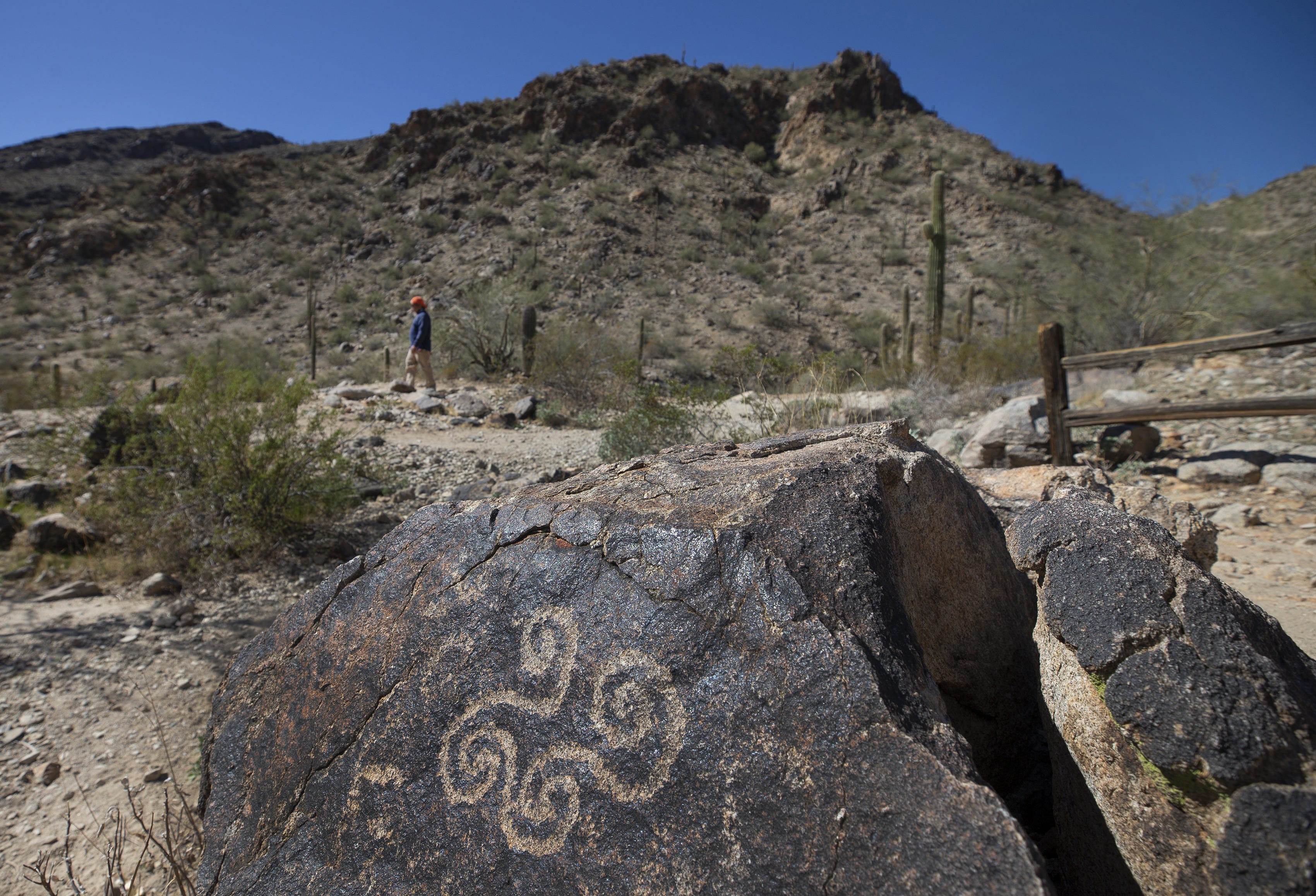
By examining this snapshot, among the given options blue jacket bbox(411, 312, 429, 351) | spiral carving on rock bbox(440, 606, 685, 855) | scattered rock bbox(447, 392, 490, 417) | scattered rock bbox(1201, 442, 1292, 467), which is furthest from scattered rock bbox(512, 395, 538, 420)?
spiral carving on rock bbox(440, 606, 685, 855)

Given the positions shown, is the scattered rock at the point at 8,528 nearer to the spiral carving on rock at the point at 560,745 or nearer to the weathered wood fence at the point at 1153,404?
the spiral carving on rock at the point at 560,745

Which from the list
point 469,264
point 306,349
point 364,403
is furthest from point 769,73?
point 364,403

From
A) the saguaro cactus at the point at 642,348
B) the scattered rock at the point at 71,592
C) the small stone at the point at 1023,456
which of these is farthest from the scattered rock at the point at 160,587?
the saguaro cactus at the point at 642,348

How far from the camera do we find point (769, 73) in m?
39.1

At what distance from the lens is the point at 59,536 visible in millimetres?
5062

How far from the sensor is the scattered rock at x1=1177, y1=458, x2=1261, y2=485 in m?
5.57

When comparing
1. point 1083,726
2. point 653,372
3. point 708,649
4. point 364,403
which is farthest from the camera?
point 653,372

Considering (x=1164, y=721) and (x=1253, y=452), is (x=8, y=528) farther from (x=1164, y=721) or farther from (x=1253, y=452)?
(x=1253, y=452)

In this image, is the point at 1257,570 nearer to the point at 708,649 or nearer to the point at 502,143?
the point at 708,649

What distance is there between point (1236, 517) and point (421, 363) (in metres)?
10.2

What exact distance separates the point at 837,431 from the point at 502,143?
34.4 m

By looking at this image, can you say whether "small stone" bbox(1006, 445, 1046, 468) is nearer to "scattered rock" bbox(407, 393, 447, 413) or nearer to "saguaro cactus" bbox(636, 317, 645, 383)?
"scattered rock" bbox(407, 393, 447, 413)

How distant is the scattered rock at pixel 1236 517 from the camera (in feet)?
16.2

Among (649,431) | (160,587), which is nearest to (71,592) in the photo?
(160,587)
